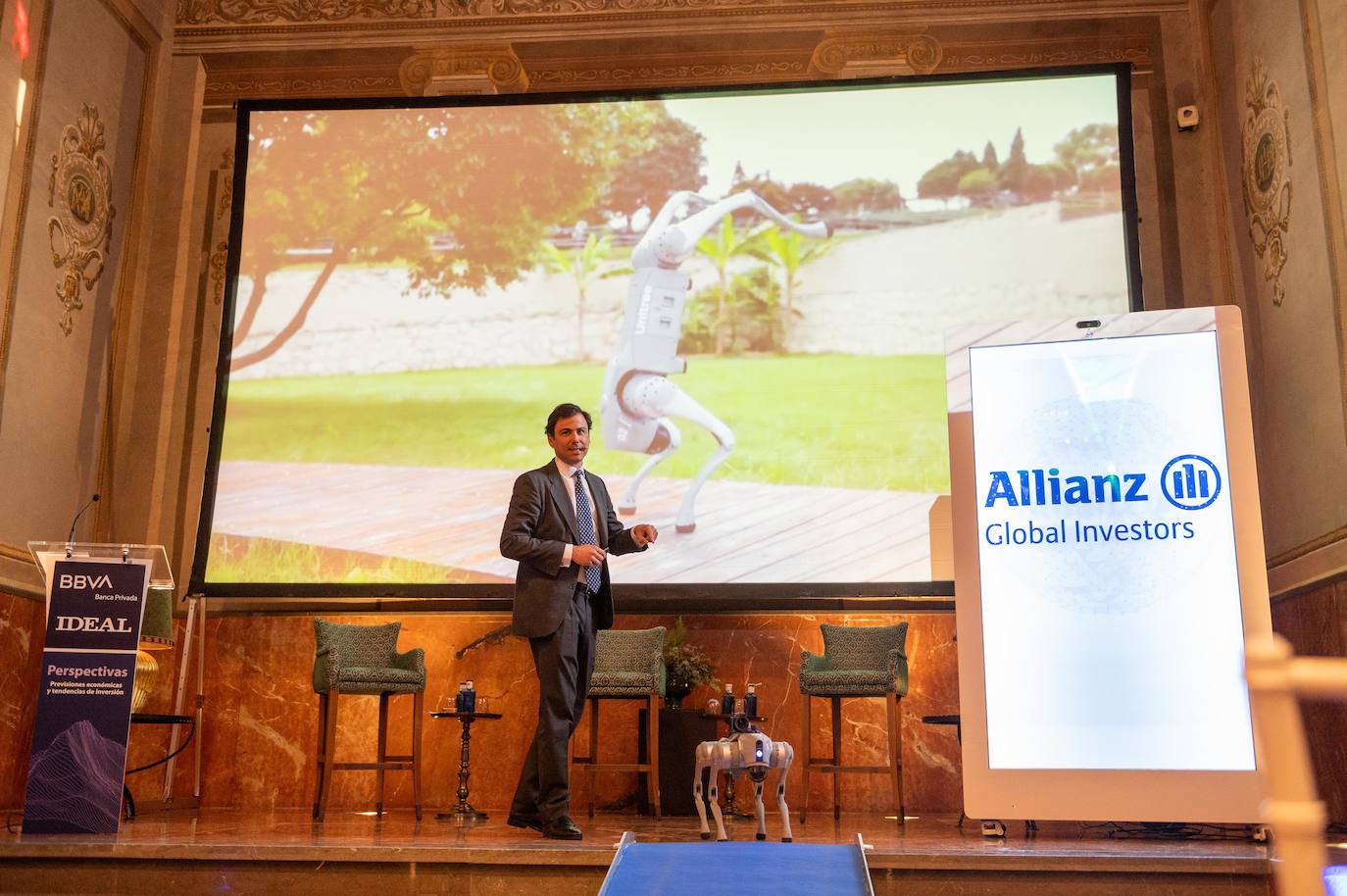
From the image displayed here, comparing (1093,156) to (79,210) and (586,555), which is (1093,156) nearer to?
(586,555)

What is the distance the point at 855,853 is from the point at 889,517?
2.81 m

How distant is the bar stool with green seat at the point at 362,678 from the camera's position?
5.31 m

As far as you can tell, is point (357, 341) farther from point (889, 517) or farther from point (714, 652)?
point (889, 517)

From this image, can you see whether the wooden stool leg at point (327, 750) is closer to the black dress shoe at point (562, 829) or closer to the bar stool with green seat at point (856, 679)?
the black dress shoe at point (562, 829)

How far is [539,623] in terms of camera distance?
419 centimetres

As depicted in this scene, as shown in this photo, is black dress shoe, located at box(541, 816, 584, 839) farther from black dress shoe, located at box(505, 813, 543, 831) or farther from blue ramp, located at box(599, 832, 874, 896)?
blue ramp, located at box(599, 832, 874, 896)

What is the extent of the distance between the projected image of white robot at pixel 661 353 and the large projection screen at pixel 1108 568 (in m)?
2.45

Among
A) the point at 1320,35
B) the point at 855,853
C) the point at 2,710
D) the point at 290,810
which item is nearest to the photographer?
the point at 855,853

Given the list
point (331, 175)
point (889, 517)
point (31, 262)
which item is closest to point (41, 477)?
point (31, 262)

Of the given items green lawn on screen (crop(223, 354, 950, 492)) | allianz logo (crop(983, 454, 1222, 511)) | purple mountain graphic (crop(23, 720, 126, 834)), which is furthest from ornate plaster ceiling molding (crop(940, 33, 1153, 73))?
purple mountain graphic (crop(23, 720, 126, 834))

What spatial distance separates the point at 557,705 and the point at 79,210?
13.8ft

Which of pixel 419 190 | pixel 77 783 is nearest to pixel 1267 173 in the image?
pixel 419 190

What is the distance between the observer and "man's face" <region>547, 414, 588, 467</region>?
4355 mm

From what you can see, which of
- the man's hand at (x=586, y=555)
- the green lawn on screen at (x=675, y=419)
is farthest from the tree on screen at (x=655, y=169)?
the man's hand at (x=586, y=555)
